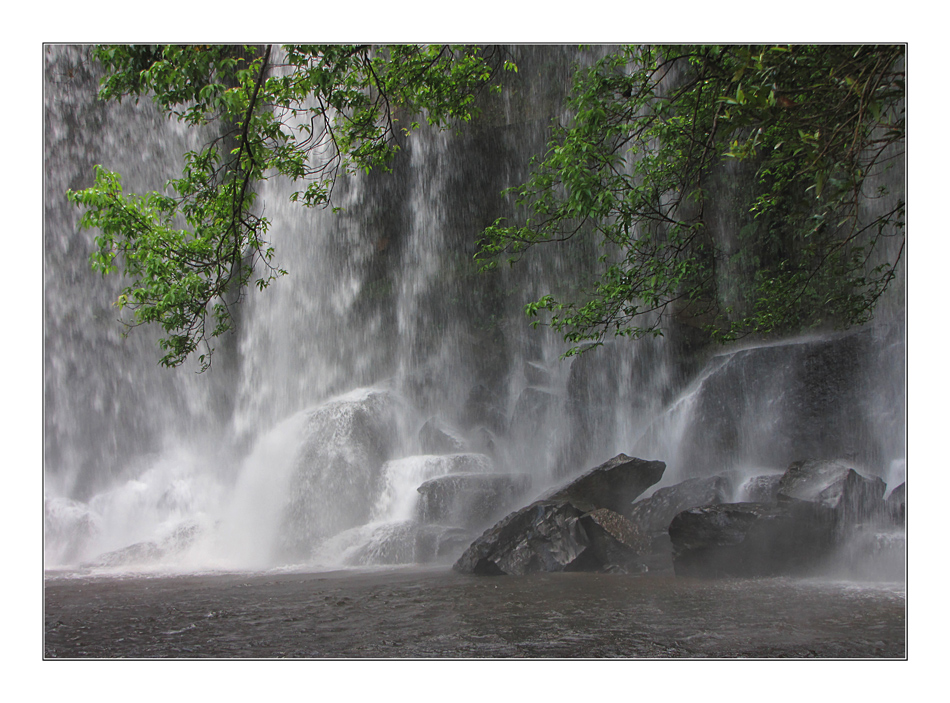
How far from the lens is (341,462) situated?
257 inches

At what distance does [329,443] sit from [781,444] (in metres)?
4.27


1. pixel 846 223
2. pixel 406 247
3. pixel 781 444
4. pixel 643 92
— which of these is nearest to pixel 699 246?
pixel 846 223

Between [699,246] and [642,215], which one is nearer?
[642,215]

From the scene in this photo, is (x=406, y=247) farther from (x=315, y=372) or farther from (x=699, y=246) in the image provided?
(x=699, y=246)

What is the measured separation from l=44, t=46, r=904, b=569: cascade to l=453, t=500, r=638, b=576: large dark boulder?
76cm

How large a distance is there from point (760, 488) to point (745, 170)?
93.4 inches

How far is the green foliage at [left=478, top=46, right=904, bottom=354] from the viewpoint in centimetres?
281

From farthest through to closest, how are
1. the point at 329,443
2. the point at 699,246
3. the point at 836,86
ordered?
the point at 329,443 < the point at 699,246 < the point at 836,86

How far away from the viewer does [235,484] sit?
632 cm

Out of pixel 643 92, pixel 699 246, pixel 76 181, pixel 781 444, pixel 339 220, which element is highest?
pixel 339 220

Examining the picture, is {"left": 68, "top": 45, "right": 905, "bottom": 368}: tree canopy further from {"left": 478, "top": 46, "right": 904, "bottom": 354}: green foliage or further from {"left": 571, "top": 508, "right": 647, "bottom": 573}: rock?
{"left": 571, "top": 508, "right": 647, "bottom": 573}: rock

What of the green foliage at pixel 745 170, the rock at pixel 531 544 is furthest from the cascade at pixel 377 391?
the rock at pixel 531 544

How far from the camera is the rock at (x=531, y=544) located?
4203 millimetres

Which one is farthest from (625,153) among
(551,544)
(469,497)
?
(469,497)
